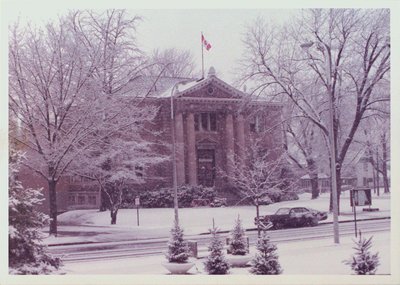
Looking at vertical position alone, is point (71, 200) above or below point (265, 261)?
above

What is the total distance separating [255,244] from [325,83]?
2883 mm

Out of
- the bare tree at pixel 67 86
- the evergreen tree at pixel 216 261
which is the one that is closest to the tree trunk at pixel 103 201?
the bare tree at pixel 67 86

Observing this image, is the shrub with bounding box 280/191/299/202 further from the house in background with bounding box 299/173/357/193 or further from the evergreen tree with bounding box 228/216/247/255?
the evergreen tree with bounding box 228/216/247/255

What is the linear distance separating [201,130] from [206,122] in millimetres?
179

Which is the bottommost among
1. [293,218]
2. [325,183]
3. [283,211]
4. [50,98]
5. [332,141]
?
Answer: [293,218]

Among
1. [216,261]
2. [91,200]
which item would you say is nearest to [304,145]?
[216,261]

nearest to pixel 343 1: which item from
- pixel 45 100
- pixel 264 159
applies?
pixel 264 159

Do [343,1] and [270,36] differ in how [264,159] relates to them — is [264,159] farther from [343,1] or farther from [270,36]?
[343,1]

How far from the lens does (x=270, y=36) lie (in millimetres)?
11188

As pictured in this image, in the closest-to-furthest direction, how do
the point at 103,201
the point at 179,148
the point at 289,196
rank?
the point at 289,196 < the point at 103,201 < the point at 179,148

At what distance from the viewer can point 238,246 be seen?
10758mm

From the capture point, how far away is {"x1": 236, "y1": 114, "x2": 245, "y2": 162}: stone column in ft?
37.9

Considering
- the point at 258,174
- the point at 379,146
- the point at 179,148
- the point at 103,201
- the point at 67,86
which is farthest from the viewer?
the point at 67,86

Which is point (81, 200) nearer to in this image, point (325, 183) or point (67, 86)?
point (67, 86)
